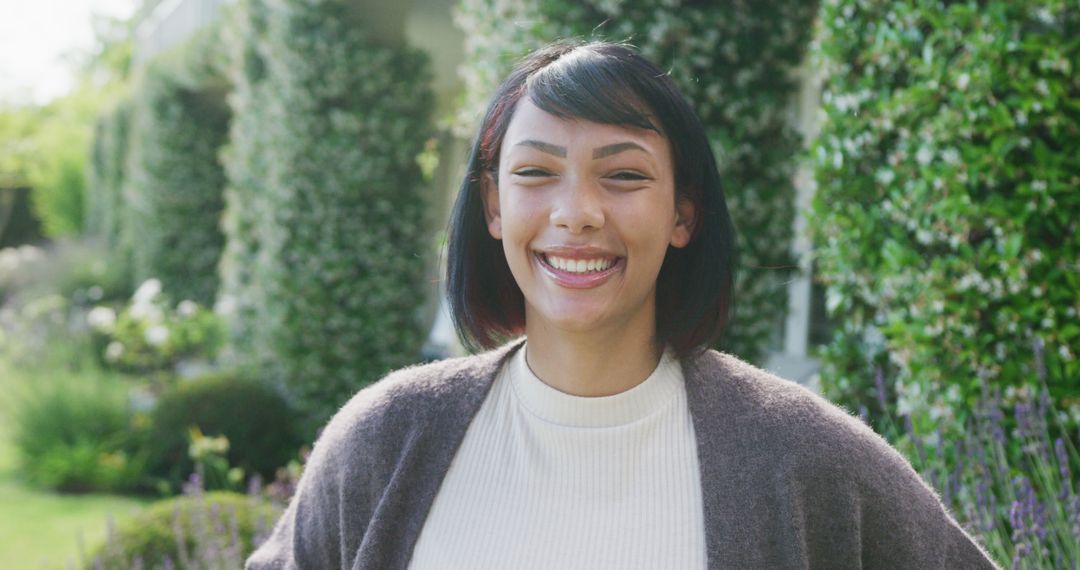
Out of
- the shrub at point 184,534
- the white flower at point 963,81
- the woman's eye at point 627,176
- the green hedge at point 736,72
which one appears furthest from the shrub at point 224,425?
the woman's eye at point 627,176

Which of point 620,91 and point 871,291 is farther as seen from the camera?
point 871,291

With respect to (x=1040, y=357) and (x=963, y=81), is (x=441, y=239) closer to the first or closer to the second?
(x=963, y=81)

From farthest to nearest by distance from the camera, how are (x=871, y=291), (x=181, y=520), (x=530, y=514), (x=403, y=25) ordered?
(x=403, y=25)
(x=181, y=520)
(x=871, y=291)
(x=530, y=514)

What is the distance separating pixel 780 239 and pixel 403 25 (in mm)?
4005

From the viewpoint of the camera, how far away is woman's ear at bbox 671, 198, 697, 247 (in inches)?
61.3

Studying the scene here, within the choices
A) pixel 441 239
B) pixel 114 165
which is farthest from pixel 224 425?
pixel 114 165

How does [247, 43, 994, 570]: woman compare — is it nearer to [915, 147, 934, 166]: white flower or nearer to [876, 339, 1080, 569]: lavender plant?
[876, 339, 1080, 569]: lavender plant

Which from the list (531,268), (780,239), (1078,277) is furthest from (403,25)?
(531,268)

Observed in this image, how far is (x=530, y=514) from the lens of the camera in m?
1.49

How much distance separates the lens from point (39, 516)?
6.25m

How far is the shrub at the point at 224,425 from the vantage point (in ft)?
20.4

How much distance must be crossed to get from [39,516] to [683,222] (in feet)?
20.0

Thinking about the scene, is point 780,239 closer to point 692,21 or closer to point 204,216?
point 692,21

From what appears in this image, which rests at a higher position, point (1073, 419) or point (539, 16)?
point (539, 16)
